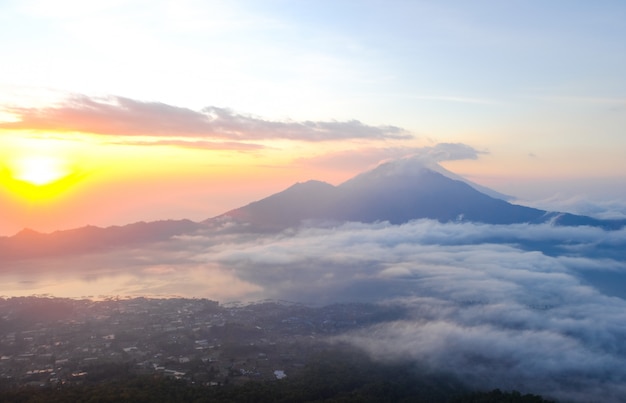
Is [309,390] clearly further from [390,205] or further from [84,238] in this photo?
[390,205]

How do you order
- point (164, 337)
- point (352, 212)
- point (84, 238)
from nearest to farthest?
point (164, 337)
point (84, 238)
point (352, 212)

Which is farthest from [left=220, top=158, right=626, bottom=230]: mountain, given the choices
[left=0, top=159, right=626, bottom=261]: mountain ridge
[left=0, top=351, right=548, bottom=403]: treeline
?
[left=0, top=351, right=548, bottom=403]: treeline

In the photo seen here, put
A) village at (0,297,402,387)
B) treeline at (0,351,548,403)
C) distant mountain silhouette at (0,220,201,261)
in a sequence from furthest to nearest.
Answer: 1. distant mountain silhouette at (0,220,201,261)
2. village at (0,297,402,387)
3. treeline at (0,351,548,403)

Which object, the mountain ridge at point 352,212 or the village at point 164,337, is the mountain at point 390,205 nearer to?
the mountain ridge at point 352,212

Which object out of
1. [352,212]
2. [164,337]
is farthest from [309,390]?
[352,212]

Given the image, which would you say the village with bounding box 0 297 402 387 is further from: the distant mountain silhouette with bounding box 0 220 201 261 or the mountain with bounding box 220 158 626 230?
the mountain with bounding box 220 158 626 230

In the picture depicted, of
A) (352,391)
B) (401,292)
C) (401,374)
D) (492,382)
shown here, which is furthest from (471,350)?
(401,292)
